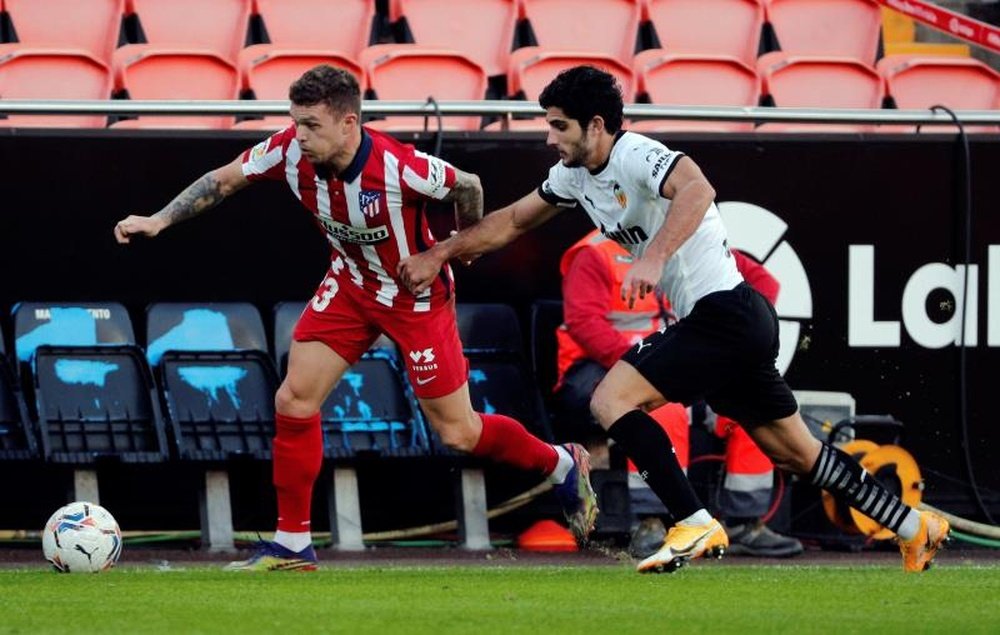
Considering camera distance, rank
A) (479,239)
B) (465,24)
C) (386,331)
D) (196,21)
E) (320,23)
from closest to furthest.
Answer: (479,239) < (386,331) < (196,21) < (320,23) < (465,24)

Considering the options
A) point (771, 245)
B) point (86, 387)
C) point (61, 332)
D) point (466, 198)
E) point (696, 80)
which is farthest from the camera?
point (696, 80)

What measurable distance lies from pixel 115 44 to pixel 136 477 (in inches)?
113

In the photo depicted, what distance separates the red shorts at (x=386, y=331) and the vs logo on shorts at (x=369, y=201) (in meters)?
0.39

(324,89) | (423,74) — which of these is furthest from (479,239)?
(423,74)

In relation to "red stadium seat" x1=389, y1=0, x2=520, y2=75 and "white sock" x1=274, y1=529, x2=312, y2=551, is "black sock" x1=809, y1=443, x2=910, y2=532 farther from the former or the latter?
"red stadium seat" x1=389, y1=0, x2=520, y2=75

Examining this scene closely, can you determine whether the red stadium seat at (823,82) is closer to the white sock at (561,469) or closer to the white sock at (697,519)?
the white sock at (561,469)

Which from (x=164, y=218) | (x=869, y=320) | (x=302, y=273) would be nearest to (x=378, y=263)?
(x=164, y=218)

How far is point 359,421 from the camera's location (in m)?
10.4

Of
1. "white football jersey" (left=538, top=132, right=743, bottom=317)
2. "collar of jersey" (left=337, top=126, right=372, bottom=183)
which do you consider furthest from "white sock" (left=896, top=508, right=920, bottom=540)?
"collar of jersey" (left=337, top=126, right=372, bottom=183)

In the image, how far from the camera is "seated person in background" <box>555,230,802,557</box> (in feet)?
33.1

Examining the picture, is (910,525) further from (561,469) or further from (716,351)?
(561,469)

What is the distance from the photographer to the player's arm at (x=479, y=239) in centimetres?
823

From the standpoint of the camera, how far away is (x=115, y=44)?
11820mm

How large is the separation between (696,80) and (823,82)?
2.79ft
